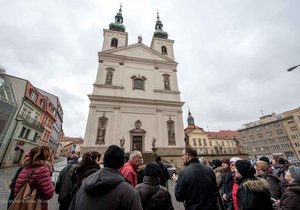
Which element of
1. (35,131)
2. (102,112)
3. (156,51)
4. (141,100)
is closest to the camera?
(102,112)

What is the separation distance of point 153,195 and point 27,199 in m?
1.70

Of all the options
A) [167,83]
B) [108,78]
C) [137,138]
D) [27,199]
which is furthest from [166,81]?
[27,199]

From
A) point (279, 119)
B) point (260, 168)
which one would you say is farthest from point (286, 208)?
point (279, 119)

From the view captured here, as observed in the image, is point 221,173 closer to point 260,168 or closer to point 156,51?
point 260,168

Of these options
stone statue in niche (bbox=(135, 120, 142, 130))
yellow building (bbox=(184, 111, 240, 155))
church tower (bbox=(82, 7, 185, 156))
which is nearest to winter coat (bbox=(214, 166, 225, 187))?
church tower (bbox=(82, 7, 185, 156))

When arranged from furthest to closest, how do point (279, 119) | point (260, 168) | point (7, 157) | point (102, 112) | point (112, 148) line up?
1. point (279, 119)
2. point (102, 112)
3. point (7, 157)
4. point (260, 168)
5. point (112, 148)

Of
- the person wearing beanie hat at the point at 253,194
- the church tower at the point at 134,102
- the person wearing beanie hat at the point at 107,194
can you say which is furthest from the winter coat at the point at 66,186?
the church tower at the point at 134,102

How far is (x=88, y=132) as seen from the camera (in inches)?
638

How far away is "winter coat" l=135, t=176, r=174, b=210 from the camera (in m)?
1.98

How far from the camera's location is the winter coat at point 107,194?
1136 mm

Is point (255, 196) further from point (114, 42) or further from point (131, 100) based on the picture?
point (114, 42)

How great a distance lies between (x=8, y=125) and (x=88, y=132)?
27.6 feet

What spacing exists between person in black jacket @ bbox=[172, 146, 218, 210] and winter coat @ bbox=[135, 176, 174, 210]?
0.45 m

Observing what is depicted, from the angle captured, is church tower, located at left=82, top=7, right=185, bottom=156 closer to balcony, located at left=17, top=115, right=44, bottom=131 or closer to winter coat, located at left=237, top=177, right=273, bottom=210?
balcony, located at left=17, top=115, right=44, bottom=131
